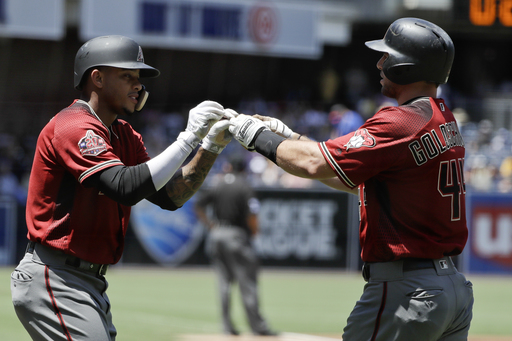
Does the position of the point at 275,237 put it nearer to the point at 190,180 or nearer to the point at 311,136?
the point at 311,136

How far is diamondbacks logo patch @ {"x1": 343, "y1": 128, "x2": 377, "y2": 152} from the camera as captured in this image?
334 centimetres

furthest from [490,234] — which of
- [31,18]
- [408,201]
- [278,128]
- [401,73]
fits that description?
[31,18]

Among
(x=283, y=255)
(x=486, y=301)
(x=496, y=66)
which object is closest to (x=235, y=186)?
(x=486, y=301)

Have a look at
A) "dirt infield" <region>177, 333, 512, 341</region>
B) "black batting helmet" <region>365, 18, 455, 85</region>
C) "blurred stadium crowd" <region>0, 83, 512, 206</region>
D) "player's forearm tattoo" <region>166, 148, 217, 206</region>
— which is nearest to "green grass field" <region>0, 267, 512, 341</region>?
"dirt infield" <region>177, 333, 512, 341</region>

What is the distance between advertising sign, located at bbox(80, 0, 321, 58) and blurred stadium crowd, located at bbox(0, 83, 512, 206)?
2.57 meters

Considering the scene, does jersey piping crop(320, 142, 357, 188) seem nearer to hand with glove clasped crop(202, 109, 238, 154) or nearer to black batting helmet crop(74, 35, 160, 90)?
hand with glove clasped crop(202, 109, 238, 154)

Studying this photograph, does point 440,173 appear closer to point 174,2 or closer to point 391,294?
point 391,294

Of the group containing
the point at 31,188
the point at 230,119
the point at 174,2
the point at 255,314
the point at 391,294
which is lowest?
the point at 255,314

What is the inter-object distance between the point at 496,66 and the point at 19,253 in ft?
64.2

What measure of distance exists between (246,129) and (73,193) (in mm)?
1023

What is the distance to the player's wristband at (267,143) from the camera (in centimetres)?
363

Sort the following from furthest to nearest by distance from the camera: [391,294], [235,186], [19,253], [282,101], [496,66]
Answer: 1. [496,66]
2. [282,101]
3. [19,253]
4. [235,186]
5. [391,294]

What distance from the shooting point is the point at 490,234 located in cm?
1466

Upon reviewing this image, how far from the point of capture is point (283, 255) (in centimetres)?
1481
